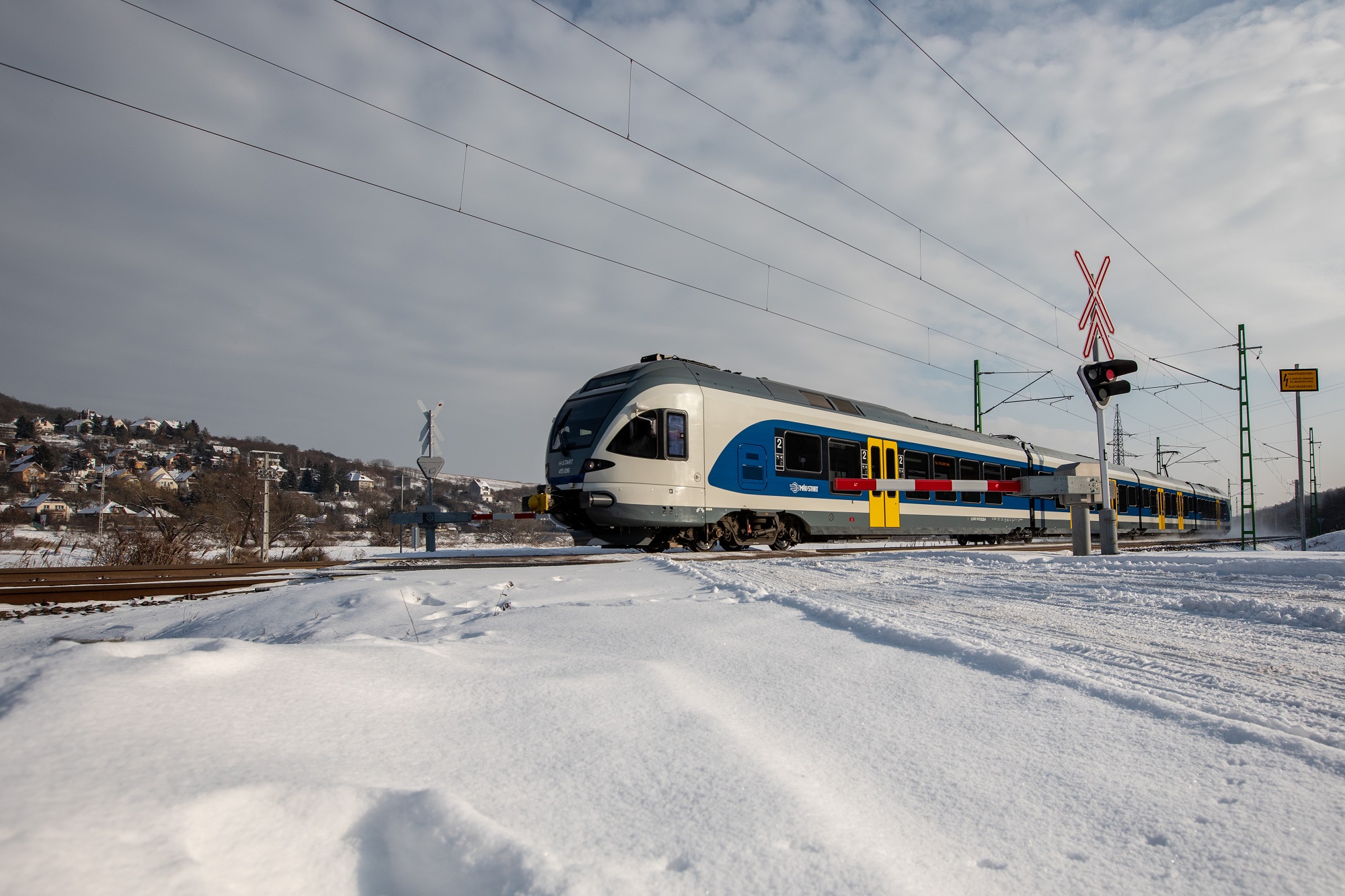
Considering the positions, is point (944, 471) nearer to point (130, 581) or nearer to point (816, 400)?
point (816, 400)

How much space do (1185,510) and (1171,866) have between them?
36451 mm

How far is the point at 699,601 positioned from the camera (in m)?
4.71

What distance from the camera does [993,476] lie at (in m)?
18.9

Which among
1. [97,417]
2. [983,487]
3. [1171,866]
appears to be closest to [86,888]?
[1171,866]

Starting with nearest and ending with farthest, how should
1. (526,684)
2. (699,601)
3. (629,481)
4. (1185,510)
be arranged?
(526,684) < (699,601) < (629,481) < (1185,510)

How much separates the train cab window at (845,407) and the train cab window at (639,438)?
202 inches

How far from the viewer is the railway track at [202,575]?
264 inches

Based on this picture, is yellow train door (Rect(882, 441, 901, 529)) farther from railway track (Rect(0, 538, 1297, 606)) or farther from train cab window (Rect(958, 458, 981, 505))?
railway track (Rect(0, 538, 1297, 606))

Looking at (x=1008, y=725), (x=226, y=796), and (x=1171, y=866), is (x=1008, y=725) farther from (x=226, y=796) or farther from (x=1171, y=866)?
(x=226, y=796)

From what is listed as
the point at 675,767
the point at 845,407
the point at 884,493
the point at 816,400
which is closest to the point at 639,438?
the point at 816,400

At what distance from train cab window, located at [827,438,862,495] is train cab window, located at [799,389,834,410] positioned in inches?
29.4

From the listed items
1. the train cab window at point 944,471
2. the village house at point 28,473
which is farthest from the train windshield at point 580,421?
the village house at point 28,473

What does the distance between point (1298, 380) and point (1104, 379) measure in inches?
610

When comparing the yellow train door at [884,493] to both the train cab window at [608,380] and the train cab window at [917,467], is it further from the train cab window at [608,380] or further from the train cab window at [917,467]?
the train cab window at [608,380]
